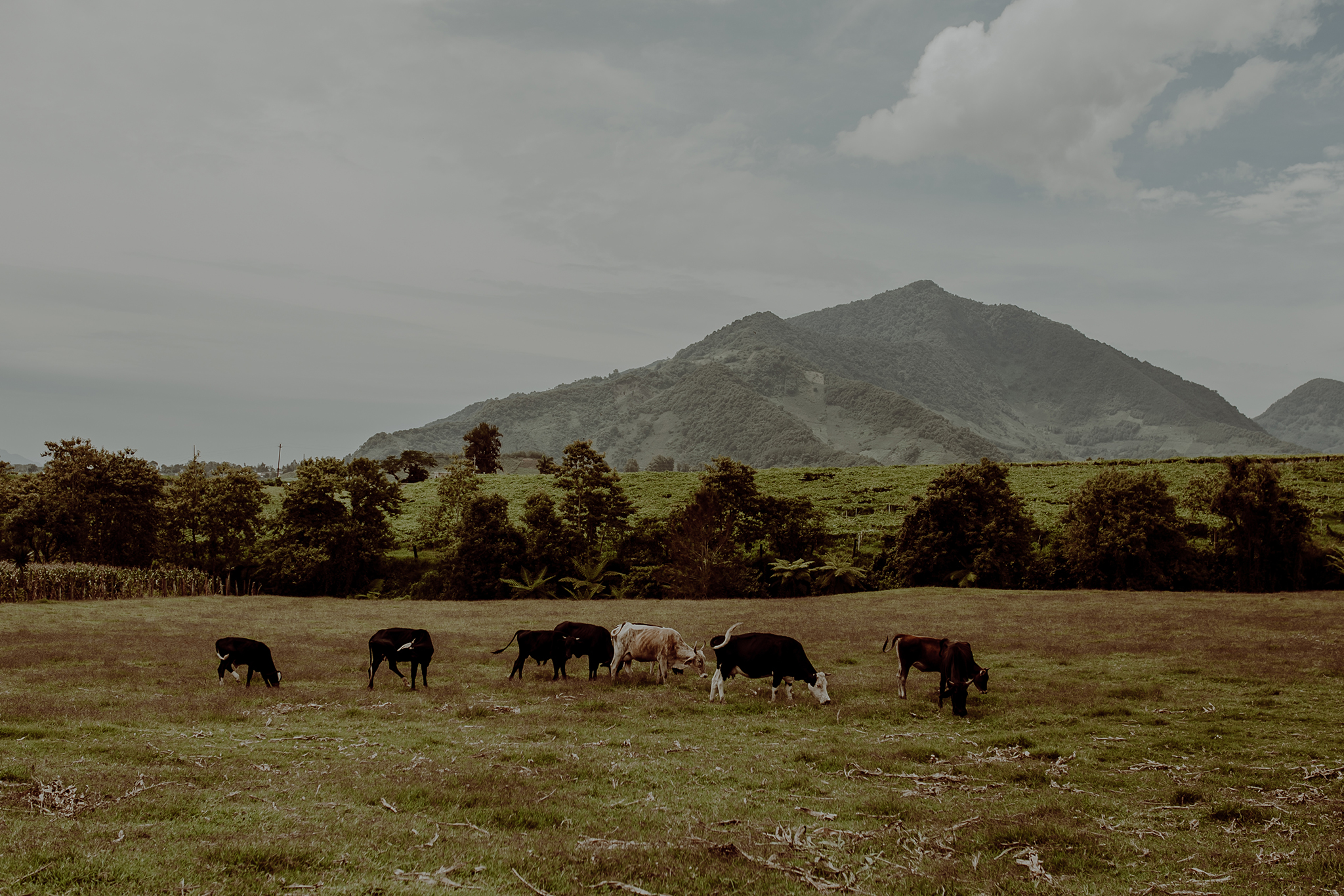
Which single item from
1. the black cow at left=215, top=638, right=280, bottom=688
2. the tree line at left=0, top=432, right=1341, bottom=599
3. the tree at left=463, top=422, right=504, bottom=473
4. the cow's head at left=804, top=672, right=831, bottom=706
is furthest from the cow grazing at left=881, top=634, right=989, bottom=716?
the tree at left=463, top=422, right=504, bottom=473

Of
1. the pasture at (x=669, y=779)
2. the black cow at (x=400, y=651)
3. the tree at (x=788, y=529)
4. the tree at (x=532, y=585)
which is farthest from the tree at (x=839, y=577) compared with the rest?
the black cow at (x=400, y=651)

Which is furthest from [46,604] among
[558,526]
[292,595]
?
[558,526]

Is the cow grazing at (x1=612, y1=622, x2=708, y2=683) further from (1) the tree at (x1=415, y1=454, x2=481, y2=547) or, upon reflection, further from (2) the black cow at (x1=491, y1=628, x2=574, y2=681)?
(1) the tree at (x1=415, y1=454, x2=481, y2=547)

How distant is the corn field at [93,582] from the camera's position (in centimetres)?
4159

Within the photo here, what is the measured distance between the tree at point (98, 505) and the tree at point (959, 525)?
169 feet

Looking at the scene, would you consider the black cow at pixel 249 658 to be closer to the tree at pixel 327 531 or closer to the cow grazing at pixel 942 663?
the cow grazing at pixel 942 663

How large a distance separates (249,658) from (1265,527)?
52.1 metres

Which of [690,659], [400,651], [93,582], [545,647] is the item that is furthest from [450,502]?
[690,659]

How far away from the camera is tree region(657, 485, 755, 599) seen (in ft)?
163

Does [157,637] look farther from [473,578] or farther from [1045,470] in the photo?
[1045,470]

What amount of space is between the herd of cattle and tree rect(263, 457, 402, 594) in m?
36.0

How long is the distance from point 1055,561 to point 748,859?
153 ft

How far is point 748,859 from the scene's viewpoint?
8211 millimetres

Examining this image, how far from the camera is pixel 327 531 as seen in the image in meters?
54.8
